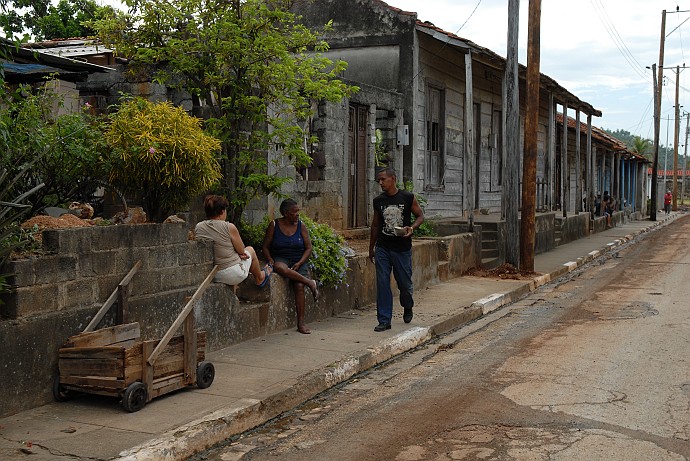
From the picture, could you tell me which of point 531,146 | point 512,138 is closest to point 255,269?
point 512,138

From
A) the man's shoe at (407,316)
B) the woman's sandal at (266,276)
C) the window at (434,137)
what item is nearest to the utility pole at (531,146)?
the window at (434,137)

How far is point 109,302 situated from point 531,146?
439 inches

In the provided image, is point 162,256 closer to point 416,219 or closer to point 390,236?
point 390,236

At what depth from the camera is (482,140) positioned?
22922 mm

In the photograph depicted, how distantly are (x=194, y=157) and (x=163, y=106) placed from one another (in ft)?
1.91

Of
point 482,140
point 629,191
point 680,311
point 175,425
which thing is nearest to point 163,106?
point 175,425

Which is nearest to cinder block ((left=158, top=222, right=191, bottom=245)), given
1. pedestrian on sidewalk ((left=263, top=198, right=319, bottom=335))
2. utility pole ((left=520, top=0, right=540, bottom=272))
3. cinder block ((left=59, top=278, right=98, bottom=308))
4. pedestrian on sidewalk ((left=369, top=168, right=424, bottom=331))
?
cinder block ((left=59, top=278, right=98, bottom=308))

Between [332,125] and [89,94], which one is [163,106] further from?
[332,125]

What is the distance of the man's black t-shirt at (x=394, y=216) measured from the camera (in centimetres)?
944

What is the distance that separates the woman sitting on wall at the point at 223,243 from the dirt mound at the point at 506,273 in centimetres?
822

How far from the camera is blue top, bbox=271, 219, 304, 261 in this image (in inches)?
361

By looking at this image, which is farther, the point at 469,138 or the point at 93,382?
the point at 469,138

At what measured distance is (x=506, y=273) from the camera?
15617mm

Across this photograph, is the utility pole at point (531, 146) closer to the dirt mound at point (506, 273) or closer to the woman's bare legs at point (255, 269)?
the dirt mound at point (506, 273)
